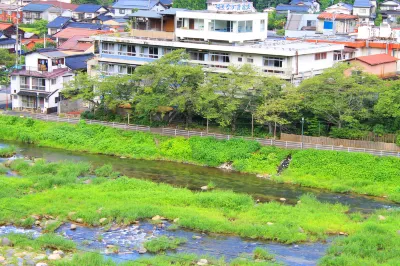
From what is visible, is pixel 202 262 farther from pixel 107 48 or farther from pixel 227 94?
pixel 107 48

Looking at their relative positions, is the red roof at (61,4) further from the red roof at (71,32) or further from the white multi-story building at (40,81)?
the white multi-story building at (40,81)

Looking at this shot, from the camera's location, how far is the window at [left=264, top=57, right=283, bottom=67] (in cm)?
4194

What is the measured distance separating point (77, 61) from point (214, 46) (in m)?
11.2

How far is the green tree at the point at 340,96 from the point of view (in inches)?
1483

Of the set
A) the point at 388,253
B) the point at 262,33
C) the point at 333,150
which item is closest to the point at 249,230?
the point at 388,253

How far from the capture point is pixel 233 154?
37812 millimetres

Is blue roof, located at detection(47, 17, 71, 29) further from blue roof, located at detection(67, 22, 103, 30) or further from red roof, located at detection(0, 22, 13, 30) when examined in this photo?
red roof, located at detection(0, 22, 13, 30)

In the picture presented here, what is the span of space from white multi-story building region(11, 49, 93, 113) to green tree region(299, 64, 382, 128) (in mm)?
16148

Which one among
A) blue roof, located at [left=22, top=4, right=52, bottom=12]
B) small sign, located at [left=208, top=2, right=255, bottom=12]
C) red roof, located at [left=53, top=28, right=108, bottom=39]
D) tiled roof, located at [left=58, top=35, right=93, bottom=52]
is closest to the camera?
small sign, located at [left=208, top=2, right=255, bottom=12]

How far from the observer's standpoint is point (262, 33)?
4594 centimetres

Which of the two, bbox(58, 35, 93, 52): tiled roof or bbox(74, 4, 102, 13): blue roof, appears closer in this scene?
bbox(58, 35, 93, 52): tiled roof

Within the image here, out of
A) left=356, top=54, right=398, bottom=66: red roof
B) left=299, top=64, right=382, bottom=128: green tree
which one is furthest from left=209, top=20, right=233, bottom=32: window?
left=356, top=54, right=398, bottom=66: red roof

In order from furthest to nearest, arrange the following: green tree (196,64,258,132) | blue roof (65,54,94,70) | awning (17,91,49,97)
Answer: blue roof (65,54,94,70), awning (17,91,49,97), green tree (196,64,258,132)

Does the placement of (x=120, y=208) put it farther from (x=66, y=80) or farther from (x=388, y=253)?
(x=66, y=80)
